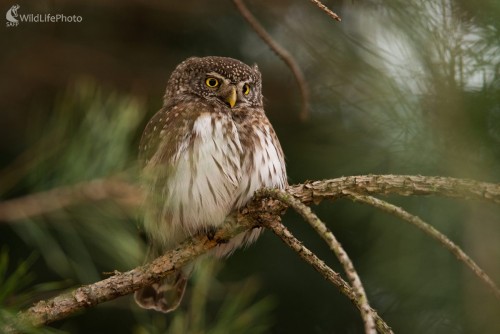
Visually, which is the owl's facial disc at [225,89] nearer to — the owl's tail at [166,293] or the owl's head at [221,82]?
the owl's head at [221,82]

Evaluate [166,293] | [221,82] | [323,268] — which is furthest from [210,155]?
[323,268]

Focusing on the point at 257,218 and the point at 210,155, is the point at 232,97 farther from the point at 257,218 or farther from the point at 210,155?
the point at 257,218

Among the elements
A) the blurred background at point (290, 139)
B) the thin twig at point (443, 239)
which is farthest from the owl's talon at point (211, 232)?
the thin twig at point (443, 239)

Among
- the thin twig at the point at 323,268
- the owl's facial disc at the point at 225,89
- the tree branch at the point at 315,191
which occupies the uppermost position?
the owl's facial disc at the point at 225,89

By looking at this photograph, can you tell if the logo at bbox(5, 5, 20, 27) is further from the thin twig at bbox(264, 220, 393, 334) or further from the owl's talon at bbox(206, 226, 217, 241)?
the thin twig at bbox(264, 220, 393, 334)

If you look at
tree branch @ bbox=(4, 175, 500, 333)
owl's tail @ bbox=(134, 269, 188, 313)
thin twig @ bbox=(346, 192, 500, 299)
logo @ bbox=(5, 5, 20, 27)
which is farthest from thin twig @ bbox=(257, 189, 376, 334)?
logo @ bbox=(5, 5, 20, 27)

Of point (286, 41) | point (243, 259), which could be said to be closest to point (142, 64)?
point (286, 41)

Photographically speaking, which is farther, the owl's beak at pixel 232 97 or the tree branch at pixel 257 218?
the owl's beak at pixel 232 97
